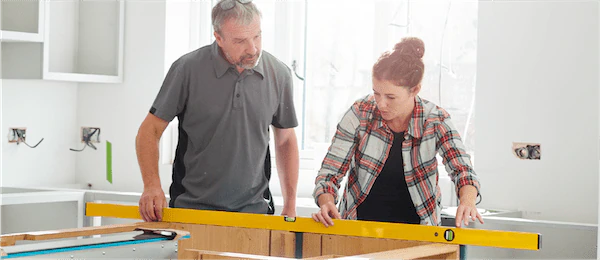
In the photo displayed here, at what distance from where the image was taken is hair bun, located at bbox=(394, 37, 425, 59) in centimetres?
205

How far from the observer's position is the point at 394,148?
6.68 ft

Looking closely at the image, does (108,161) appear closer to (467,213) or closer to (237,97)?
(237,97)

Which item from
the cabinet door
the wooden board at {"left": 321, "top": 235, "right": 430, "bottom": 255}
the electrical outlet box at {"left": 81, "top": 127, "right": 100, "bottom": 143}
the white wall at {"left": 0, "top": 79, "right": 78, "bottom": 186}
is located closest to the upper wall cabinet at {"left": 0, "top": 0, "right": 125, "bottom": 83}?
the cabinet door

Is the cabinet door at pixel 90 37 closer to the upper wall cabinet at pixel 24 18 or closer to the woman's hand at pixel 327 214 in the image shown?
the upper wall cabinet at pixel 24 18

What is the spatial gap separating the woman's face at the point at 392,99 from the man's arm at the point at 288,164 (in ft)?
1.17

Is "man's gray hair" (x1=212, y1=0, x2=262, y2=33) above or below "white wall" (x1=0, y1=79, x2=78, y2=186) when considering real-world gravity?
above

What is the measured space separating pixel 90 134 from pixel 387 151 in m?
2.15

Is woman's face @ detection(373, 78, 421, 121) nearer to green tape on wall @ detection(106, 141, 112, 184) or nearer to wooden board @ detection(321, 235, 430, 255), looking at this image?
wooden board @ detection(321, 235, 430, 255)

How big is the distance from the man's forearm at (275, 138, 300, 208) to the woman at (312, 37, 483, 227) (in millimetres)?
286

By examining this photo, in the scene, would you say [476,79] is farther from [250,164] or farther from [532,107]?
[250,164]

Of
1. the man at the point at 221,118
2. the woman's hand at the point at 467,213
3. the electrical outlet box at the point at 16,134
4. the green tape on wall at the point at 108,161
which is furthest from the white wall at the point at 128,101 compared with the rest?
the woman's hand at the point at 467,213

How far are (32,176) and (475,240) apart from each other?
96.3 inches

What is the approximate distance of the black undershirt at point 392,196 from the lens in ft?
6.69

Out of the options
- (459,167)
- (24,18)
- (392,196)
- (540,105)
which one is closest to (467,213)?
(459,167)
